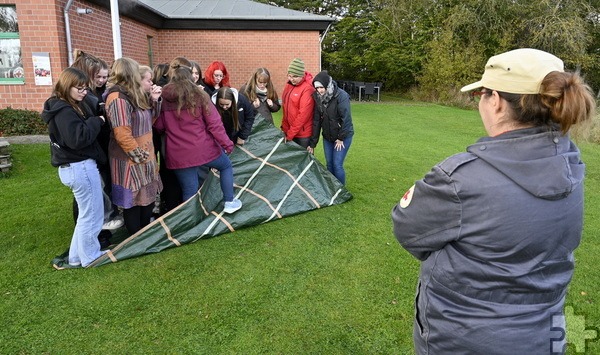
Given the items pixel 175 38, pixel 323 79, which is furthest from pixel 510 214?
pixel 175 38

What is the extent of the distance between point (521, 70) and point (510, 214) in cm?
40

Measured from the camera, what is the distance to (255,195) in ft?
16.4

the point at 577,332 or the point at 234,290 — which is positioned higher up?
the point at 234,290

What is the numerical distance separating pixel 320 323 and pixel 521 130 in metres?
2.14

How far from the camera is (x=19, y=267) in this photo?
3.77 meters

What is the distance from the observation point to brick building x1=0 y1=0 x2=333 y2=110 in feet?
30.5

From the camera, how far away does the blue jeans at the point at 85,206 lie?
11.4 ft

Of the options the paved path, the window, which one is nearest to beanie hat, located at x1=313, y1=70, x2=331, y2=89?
the paved path

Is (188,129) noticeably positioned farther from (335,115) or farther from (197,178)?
(335,115)

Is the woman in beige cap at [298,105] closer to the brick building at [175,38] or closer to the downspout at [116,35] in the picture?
the downspout at [116,35]

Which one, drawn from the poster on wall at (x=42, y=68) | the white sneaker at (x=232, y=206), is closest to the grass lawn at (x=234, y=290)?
the white sneaker at (x=232, y=206)

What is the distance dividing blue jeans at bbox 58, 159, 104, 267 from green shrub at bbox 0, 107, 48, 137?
622 centimetres

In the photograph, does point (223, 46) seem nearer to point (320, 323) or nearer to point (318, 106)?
point (318, 106)

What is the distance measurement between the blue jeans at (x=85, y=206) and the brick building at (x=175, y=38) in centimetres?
675
